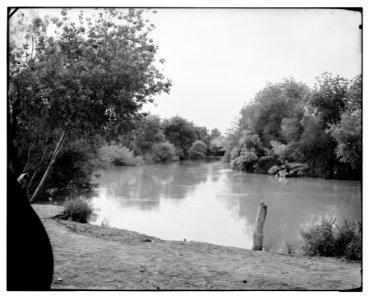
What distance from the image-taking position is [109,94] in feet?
21.5

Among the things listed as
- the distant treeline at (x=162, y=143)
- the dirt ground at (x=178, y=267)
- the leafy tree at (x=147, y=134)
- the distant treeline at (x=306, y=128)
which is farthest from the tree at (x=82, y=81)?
the distant treeline at (x=306, y=128)

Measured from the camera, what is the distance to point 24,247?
4512 millimetres

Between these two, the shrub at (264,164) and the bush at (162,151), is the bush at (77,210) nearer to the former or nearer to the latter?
the bush at (162,151)

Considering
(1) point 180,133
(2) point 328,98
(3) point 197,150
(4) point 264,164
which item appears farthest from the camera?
(3) point 197,150

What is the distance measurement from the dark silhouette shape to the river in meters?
3.60

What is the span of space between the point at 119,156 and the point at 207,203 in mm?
2903

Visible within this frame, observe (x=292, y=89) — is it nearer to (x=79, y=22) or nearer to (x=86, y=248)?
(x=79, y=22)

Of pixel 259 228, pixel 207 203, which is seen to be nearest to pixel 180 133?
pixel 259 228

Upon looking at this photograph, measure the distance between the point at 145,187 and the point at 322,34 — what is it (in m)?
5.84

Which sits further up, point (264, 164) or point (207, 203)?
point (264, 164)

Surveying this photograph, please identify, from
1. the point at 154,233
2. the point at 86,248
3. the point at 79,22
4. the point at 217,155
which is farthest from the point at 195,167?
the point at 79,22

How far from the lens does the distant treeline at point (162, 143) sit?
6.93 metres

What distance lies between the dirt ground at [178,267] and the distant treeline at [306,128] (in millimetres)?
1421

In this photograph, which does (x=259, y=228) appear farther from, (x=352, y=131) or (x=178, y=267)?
(x=352, y=131)
